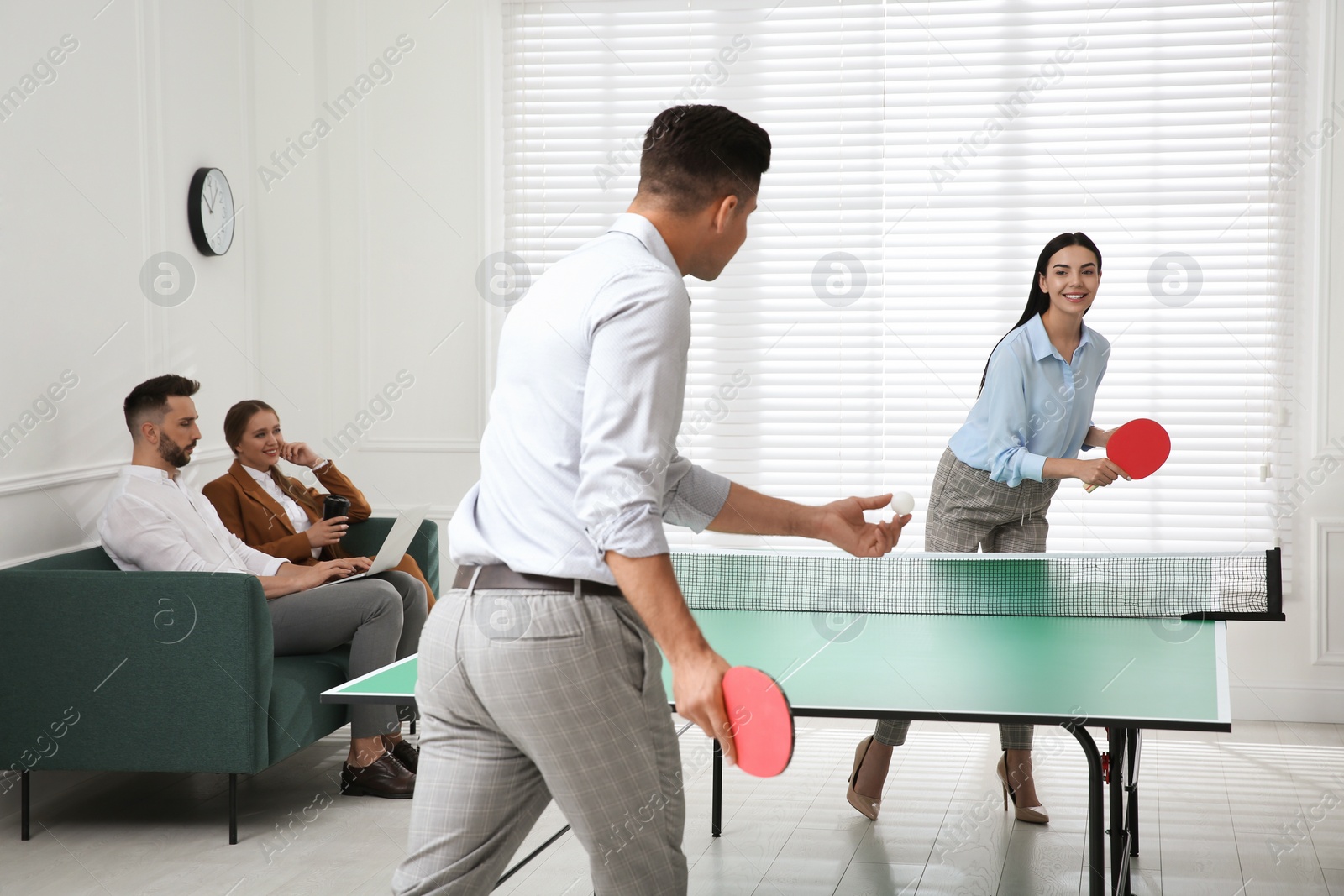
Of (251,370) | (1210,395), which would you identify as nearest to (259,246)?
(251,370)

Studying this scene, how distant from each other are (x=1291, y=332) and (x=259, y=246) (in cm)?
480

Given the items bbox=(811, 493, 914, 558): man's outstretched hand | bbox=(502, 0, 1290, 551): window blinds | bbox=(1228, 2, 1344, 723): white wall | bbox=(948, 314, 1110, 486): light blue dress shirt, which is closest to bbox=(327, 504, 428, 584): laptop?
bbox=(502, 0, 1290, 551): window blinds

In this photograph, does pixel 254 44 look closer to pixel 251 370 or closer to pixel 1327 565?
pixel 251 370

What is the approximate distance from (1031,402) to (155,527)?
2.94m

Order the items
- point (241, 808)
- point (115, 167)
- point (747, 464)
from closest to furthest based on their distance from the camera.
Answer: point (241, 808)
point (115, 167)
point (747, 464)

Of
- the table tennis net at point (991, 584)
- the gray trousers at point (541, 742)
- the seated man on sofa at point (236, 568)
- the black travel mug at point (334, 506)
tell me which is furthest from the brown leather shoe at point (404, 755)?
the gray trousers at point (541, 742)

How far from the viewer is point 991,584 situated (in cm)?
350

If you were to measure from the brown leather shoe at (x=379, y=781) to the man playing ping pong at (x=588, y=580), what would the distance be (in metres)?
2.65

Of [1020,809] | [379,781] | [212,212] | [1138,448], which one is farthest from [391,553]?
[1138,448]

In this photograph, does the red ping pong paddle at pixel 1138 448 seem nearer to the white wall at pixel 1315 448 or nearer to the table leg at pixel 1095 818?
the table leg at pixel 1095 818

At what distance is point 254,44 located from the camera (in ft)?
19.2

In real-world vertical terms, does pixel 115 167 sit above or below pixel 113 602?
above

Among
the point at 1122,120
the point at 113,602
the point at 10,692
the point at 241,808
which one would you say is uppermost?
the point at 1122,120

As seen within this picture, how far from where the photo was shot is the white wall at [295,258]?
4.32 m
